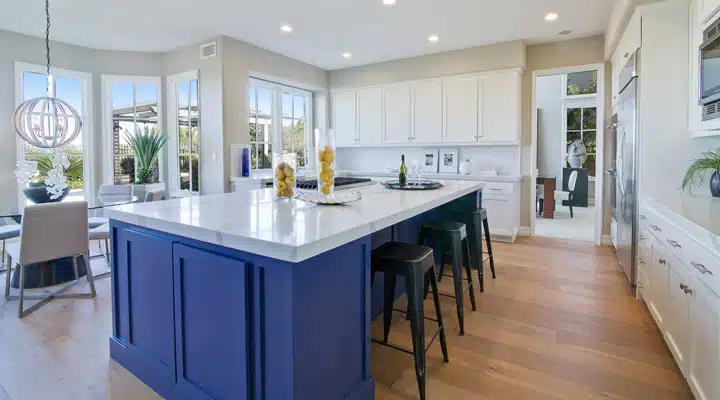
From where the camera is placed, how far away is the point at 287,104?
6.28 metres

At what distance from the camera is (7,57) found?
4488 millimetres

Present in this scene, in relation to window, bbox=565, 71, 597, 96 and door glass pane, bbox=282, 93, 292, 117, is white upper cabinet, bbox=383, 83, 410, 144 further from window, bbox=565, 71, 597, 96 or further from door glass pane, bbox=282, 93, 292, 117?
window, bbox=565, 71, 597, 96

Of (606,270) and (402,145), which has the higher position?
(402,145)

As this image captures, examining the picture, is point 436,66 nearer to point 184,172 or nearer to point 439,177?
point 439,177

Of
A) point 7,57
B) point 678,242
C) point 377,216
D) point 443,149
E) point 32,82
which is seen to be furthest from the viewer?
point 443,149

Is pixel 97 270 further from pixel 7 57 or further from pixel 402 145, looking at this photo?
pixel 402 145

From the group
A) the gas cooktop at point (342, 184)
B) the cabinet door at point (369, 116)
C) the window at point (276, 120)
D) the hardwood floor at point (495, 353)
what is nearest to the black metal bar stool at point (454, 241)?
the hardwood floor at point (495, 353)

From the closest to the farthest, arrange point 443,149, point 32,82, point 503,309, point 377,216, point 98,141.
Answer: point 377,216, point 503,309, point 32,82, point 98,141, point 443,149

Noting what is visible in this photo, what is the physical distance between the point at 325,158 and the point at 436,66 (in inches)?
161

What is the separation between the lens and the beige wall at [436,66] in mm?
5086

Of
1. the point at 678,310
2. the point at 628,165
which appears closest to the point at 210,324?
the point at 678,310

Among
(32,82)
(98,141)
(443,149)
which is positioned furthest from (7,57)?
(443,149)

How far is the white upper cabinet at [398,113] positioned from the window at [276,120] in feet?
4.80

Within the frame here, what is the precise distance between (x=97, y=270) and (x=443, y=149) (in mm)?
4676
